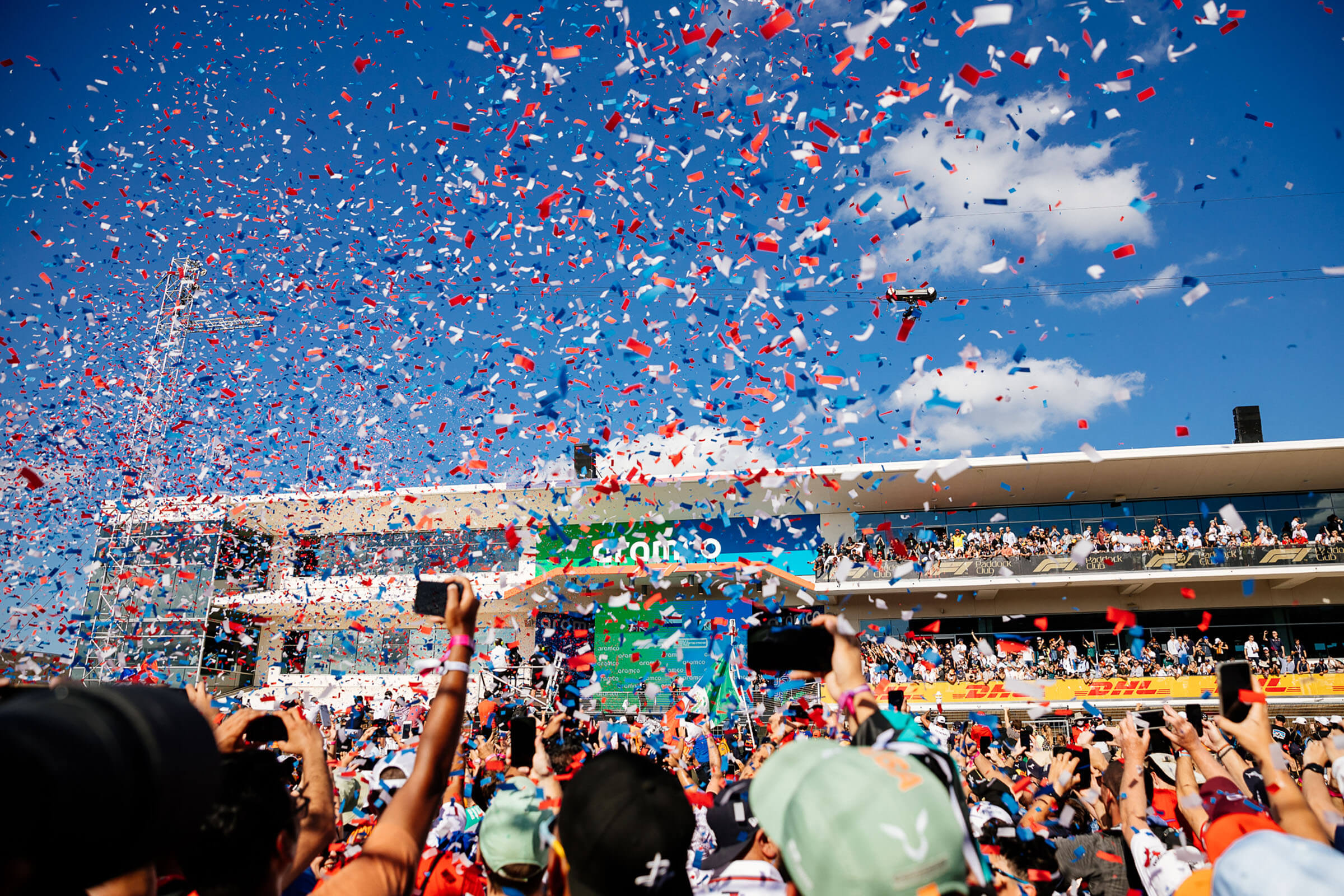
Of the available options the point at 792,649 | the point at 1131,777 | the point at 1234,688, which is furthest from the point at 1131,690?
the point at 792,649

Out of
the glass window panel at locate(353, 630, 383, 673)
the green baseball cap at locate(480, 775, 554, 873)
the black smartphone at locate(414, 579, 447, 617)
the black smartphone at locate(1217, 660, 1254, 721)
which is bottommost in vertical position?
the glass window panel at locate(353, 630, 383, 673)

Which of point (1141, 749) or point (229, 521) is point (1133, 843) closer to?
point (1141, 749)

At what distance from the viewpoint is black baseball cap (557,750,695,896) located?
6.72 ft

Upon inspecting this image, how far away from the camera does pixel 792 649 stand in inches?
116

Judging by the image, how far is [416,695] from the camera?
24859 mm

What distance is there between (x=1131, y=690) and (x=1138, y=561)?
468cm

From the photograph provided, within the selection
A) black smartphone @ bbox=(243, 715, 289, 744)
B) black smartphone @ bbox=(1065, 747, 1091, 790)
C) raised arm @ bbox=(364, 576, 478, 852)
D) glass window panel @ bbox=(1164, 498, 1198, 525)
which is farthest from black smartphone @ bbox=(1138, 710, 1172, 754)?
glass window panel @ bbox=(1164, 498, 1198, 525)

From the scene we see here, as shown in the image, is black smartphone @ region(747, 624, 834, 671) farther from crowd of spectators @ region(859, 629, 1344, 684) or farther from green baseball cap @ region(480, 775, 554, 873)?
crowd of spectators @ region(859, 629, 1344, 684)

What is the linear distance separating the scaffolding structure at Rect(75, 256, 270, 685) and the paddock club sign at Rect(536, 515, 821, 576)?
1364cm

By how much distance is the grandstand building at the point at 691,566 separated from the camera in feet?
88.6

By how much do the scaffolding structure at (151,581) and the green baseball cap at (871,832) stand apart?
3136 cm

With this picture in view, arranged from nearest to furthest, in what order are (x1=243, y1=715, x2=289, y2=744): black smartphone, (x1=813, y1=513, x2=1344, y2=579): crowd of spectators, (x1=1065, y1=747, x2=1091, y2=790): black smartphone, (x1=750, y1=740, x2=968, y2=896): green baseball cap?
1. (x1=750, y1=740, x2=968, y2=896): green baseball cap
2. (x1=243, y1=715, x2=289, y2=744): black smartphone
3. (x1=1065, y1=747, x2=1091, y2=790): black smartphone
4. (x1=813, y1=513, x2=1344, y2=579): crowd of spectators

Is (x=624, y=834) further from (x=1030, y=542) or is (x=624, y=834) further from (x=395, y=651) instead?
(x=395, y=651)

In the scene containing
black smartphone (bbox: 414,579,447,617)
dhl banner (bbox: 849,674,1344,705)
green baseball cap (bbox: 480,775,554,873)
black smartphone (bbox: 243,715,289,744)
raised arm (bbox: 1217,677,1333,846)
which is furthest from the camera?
dhl banner (bbox: 849,674,1344,705)
